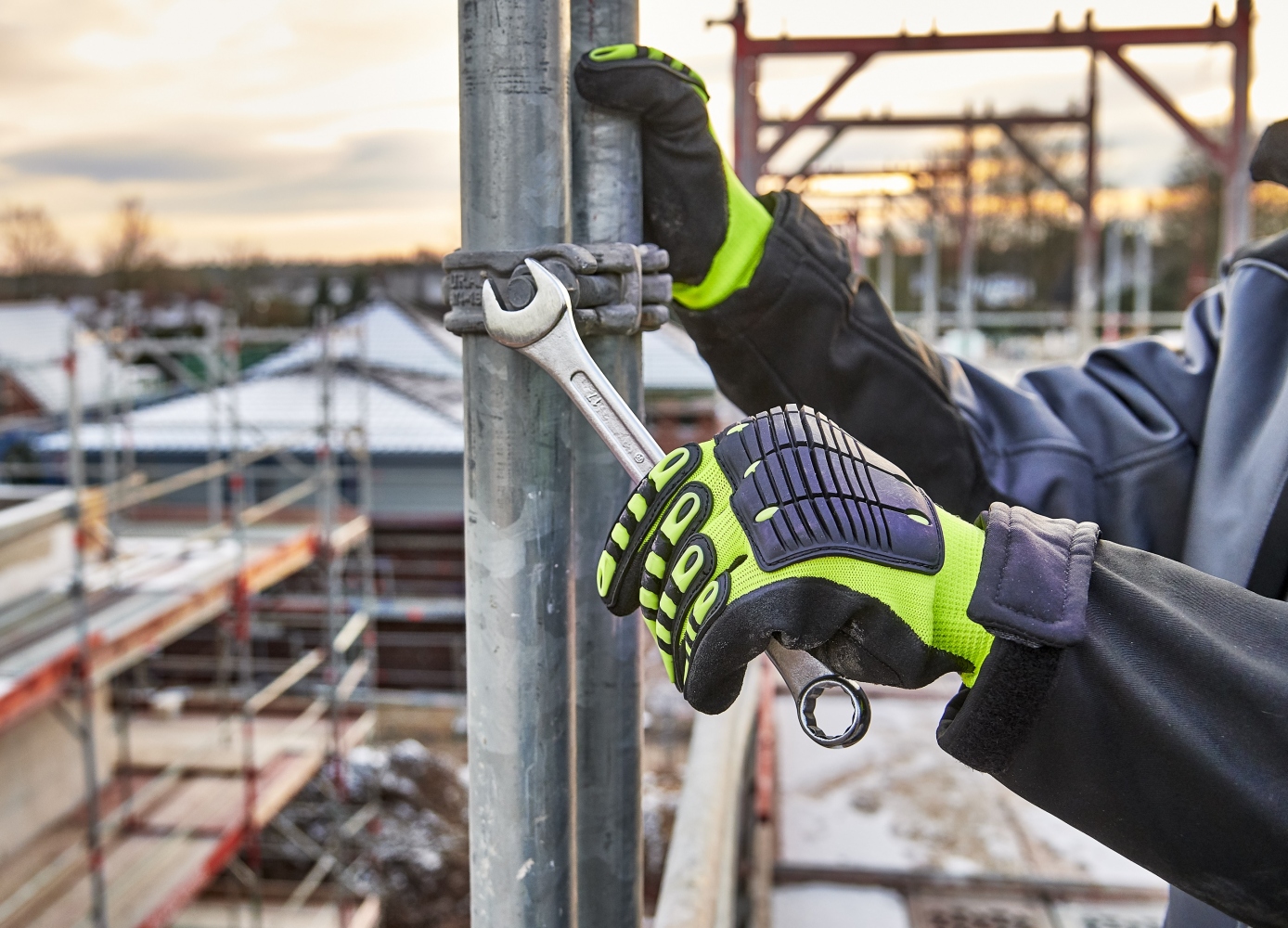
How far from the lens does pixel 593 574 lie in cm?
121

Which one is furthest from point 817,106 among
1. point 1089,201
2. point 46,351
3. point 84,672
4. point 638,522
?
point 46,351

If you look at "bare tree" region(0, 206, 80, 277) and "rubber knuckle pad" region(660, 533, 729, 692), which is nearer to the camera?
"rubber knuckle pad" region(660, 533, 729, 692)

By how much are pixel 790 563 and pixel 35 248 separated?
129ft

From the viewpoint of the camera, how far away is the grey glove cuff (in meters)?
1.00

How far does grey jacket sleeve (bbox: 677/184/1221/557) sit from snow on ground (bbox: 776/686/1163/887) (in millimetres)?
1635

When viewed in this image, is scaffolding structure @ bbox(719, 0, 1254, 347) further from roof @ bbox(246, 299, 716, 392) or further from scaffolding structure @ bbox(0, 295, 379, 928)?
roof @ bbox(246, 299, 716, 392)

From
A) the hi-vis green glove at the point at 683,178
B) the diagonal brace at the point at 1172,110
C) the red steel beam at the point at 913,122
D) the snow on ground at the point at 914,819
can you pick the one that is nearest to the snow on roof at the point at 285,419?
the red steel beam at the point at 913,122

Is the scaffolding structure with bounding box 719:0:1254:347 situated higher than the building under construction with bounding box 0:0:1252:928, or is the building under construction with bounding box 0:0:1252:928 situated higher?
the scaffolding structure with bounding box 719:0:1254:347

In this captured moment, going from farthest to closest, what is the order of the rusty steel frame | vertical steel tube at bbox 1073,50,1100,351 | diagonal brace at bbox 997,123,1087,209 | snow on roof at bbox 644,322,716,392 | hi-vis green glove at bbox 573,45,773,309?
snow on roof at bbox 644,322,716,392, vertical steel tube at bbox 1073,50,1100,351, diagonal brace at bbox 997,123,1087,209, the rusty steel frame, hi-vis green glove at bbox 573,45,773,309

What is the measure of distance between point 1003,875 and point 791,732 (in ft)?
3.81

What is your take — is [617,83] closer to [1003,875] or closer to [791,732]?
[1003,875]

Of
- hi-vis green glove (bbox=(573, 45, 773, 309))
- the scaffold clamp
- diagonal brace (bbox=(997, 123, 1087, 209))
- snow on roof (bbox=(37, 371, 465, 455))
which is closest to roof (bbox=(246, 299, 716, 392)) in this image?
snow on roof (bbox=(37, 371, 465, 455))

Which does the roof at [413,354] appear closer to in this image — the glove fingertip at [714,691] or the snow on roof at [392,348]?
the snow on roof at [392,348]

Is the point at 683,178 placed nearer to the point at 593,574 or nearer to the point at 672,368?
the point at 593,574
